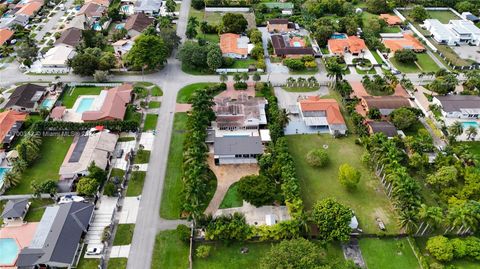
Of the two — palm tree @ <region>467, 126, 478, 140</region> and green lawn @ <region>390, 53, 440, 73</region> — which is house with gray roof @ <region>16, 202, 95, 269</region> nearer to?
palm tree @ <region>467, 126, 478, 140</region>

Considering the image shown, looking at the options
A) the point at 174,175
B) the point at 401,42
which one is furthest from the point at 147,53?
the point at 401,42

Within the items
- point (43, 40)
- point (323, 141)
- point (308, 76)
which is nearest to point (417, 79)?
point (308, 76)

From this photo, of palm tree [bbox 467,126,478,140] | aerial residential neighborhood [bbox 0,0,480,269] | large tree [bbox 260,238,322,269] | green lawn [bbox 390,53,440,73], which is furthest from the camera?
green lawn [bbox 390,53,440,73]

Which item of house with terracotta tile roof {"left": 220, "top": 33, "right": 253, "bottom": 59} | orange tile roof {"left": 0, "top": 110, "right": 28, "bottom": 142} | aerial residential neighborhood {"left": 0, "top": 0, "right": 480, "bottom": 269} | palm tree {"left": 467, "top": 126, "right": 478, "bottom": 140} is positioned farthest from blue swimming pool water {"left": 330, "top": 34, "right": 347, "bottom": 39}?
orange tile roof {"left": 0, "top": 110, "right": 28, "bottom": 142}

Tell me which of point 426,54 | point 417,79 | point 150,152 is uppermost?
point 426,54

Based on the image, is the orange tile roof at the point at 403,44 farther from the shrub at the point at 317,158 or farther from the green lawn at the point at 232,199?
the green lawn at the point at 232,199

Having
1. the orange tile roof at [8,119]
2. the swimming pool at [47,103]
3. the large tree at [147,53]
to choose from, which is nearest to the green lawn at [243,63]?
the large tree at [147,53]

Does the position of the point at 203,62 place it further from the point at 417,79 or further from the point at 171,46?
the point at 417,79
